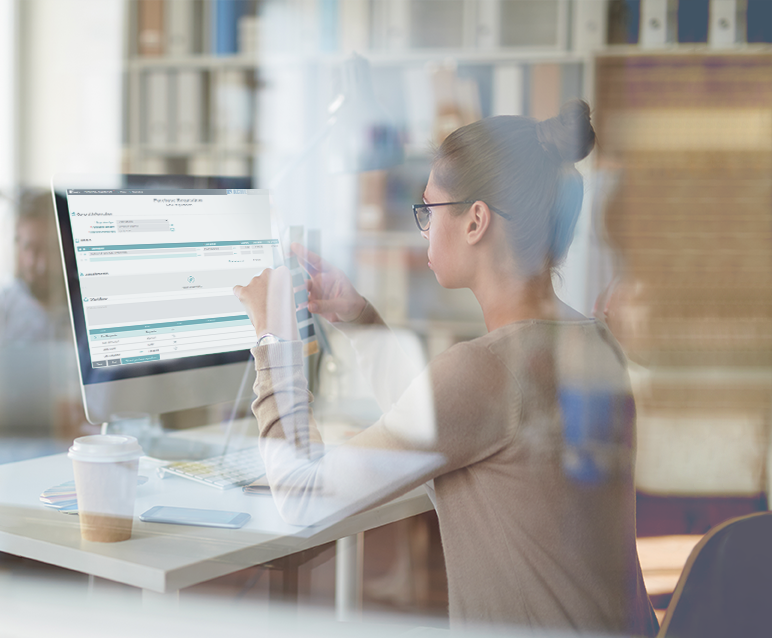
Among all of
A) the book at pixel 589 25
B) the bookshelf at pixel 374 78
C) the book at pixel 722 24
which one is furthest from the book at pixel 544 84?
the book at pixel 722 24

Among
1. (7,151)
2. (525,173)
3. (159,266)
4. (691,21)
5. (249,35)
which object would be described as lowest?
(159,266)

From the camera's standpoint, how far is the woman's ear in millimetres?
890

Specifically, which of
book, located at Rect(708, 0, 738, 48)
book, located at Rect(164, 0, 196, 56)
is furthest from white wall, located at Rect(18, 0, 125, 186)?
book, located at Rect(708, 0, 738, 48)

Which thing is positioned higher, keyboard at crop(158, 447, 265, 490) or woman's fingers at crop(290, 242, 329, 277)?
woman's fingers at crop(290, 242, 329, 277)

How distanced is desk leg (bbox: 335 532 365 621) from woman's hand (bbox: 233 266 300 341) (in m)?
0.30

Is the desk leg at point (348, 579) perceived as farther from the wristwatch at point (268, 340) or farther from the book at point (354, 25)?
the book at point (354, 25)

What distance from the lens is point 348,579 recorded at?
1.25 meters

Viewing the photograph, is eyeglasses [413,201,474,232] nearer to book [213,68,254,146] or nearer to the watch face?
the watch face

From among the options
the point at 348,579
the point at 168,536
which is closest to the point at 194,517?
the point at 168,536

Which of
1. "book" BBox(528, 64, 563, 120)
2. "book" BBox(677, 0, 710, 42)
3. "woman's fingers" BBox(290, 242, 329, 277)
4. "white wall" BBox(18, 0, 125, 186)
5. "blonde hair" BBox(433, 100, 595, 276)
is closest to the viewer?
"blonde hair" BBox(433, 100, 595, 276)

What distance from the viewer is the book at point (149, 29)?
2.59 metres

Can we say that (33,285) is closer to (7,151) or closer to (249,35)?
(7,151)

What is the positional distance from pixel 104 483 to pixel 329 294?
0.52 meters

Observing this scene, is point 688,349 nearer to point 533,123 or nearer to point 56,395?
point 533,123
